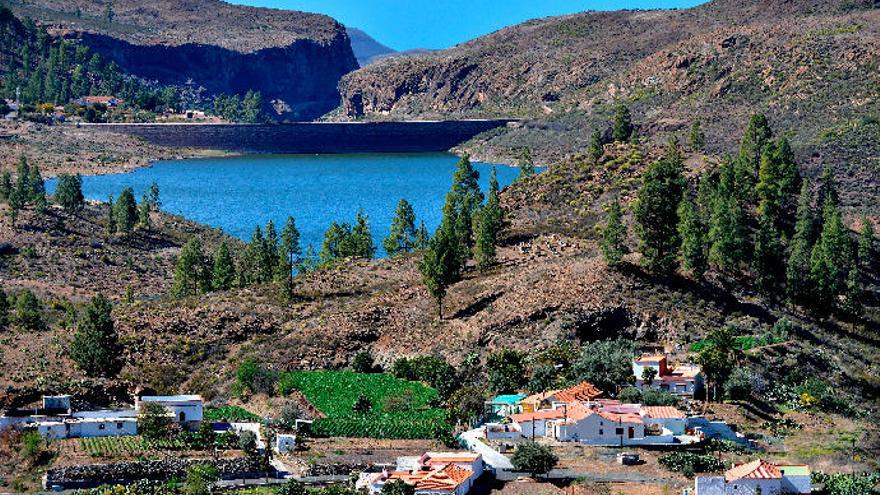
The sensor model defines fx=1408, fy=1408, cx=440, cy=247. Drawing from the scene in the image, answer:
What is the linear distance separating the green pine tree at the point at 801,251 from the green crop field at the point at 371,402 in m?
23.9

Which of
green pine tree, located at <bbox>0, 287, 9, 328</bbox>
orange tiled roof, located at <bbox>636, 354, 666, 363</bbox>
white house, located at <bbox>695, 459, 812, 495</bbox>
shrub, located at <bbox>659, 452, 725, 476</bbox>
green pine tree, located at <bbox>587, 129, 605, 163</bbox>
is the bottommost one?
shrub, located at <bbox>659, 452, 725, 476</bbox>

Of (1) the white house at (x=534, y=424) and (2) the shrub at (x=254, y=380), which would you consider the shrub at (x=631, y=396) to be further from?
(2) the shrub at (x=254, y=380)

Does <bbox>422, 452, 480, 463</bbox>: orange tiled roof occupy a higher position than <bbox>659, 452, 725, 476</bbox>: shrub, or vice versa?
<bbox>422, 452, 480, 463</bbox>: orange tiled roof

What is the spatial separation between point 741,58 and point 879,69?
27630 mm

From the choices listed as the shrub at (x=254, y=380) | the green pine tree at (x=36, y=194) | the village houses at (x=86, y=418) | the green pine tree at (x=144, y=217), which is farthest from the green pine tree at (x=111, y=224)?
the village houses at (x=86, y=418)

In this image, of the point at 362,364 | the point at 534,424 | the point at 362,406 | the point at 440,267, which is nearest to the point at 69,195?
the point at 440,267

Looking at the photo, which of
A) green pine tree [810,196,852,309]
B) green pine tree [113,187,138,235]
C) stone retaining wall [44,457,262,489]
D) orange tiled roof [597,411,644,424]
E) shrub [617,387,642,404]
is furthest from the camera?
green pine tree [113,187,138,235]

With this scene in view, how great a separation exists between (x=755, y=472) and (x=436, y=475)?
11.0 metres

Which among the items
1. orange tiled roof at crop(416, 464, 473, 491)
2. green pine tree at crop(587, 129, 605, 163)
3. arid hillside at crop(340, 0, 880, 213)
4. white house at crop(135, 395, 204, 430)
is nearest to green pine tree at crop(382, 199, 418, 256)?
green pine tree at crop(587, 129, 605, 163)

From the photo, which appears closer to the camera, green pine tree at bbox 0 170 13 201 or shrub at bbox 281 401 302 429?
shrub at bbox 281 401 302 429

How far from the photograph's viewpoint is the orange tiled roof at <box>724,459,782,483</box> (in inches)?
1898

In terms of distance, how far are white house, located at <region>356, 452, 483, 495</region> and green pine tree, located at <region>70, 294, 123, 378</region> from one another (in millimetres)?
19932

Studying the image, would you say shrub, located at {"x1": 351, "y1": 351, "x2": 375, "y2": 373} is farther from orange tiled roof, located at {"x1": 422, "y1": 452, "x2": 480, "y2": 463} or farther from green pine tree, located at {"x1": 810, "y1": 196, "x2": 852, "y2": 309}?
green pine tree, located at {"x1": 810, "y1": 196, "x2": 852, "y2": 309}

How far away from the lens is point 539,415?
5653 cm
